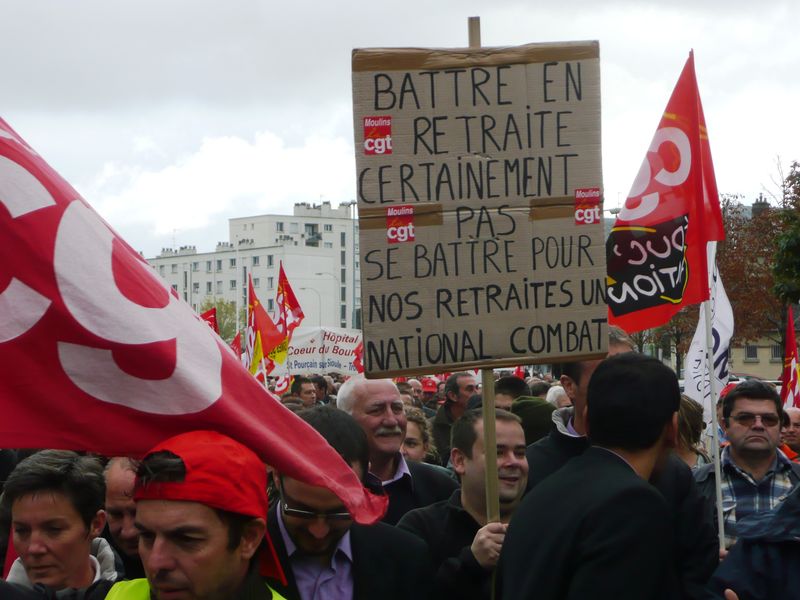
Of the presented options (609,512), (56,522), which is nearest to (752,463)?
(609,512)

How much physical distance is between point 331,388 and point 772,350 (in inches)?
2557

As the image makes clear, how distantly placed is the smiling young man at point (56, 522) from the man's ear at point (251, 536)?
1.09 m

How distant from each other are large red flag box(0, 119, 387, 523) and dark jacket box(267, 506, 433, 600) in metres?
0.58

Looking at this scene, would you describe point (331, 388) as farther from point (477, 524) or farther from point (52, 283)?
point (52, 283)

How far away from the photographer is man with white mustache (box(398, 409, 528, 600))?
4301 millimetres

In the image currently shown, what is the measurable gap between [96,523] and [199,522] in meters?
1.29

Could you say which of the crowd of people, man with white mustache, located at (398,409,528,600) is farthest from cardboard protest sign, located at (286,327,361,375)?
man with white mustache, located at (398,409,528,600)

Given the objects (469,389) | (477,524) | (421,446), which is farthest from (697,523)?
(469,389)

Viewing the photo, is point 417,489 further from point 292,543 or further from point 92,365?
point 92,365

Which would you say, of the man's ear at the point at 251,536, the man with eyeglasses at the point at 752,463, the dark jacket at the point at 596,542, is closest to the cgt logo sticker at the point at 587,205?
the dark jacket at the point at 596,542

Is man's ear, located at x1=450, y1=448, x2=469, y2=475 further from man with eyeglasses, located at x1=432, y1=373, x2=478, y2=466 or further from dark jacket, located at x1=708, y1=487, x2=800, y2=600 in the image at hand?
man with eyeglasses, located at x1=432, y1=373, x2=478, y2=466

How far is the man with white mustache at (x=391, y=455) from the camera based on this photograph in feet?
20.1

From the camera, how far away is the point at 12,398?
11.5 ft

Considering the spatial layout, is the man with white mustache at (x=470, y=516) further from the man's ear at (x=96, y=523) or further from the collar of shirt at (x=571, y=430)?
the man's ear at (x=96, y=523)
